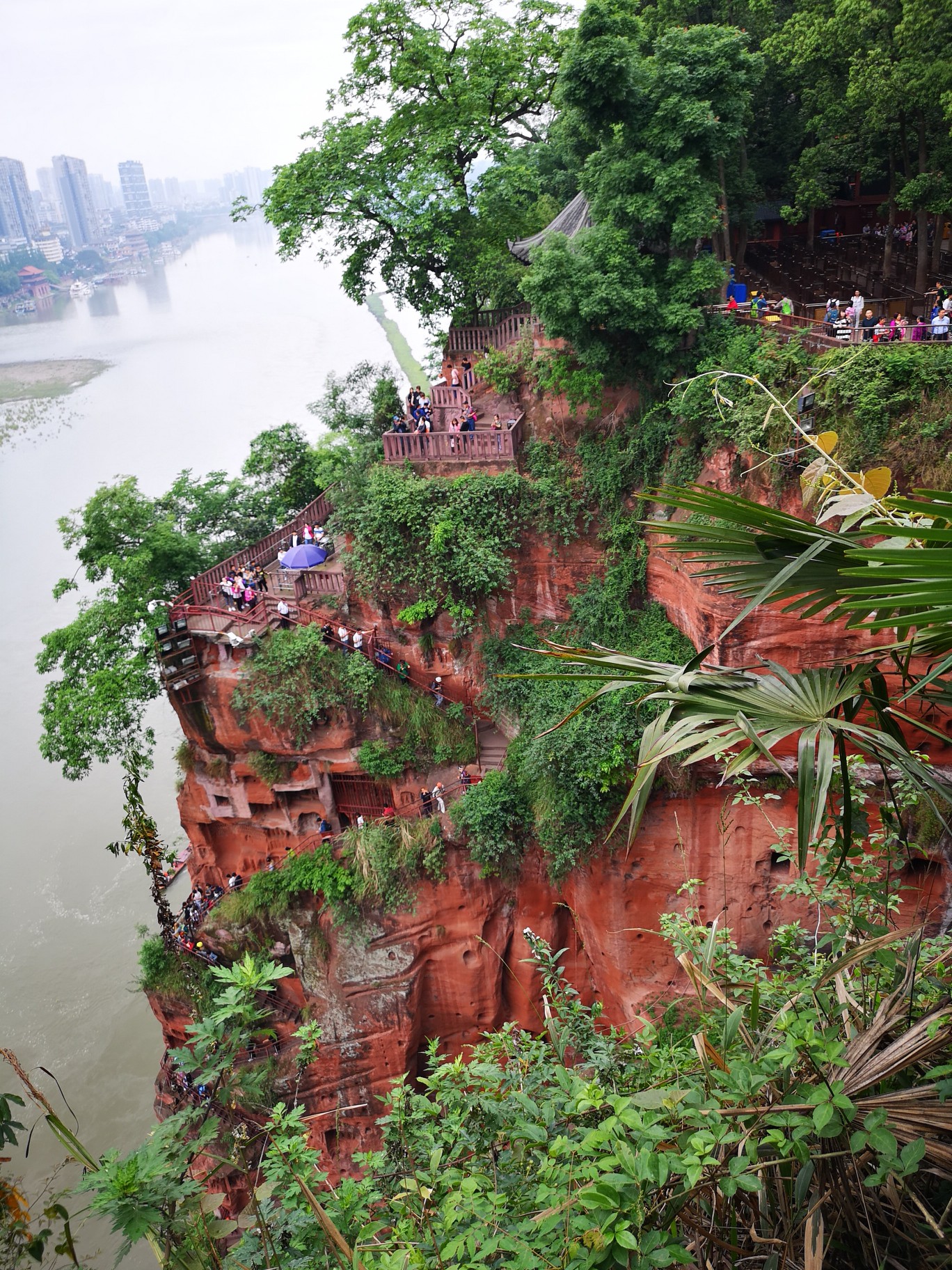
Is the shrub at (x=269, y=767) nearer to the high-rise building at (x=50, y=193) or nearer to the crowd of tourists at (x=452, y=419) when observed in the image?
the crowd of tourists at (x=452, y=419)

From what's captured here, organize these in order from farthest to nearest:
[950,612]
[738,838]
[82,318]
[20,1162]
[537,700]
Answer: [82,318]
[20,1162]
[537,700]
[738,838]
[950,612]

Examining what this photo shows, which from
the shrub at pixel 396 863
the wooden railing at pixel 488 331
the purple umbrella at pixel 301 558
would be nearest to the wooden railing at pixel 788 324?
the wooden railing at pixel 488 331

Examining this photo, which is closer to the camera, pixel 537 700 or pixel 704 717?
pixel 704 717

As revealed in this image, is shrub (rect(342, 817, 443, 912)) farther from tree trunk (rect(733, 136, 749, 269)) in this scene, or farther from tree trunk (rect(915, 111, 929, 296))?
tree trunk (rect(733, 136, 749, 269))

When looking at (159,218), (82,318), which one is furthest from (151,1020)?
(159,218)

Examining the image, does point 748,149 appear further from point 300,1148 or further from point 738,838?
point 300,1148

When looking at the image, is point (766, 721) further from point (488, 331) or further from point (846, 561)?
point (488, 331)

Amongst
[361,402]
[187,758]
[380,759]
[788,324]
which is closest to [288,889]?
[380,759]
